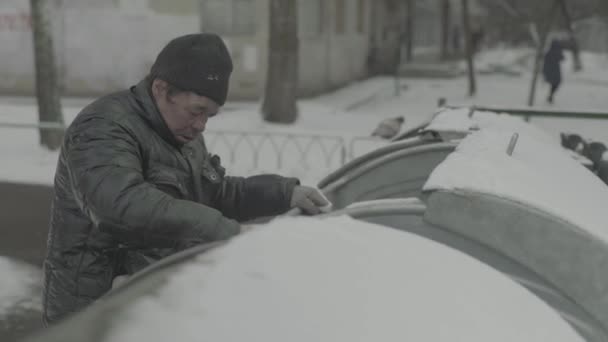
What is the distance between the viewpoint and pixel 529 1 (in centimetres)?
3044

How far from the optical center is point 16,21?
17000mm

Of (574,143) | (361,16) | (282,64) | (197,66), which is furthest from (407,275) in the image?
(361,16)

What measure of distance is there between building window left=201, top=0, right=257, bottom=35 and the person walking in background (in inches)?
293

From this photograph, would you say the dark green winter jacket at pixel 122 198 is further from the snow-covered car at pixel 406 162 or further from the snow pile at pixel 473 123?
the snow pile at pixel 473 123

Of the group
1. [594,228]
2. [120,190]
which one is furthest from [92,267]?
[594,228]

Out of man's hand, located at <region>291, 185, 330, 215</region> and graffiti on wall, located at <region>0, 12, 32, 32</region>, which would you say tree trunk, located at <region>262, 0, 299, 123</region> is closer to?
graffiti on wall, located at <region>0, 12, 32, 32</region>

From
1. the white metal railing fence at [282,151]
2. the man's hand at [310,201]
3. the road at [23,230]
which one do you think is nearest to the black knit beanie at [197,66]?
the man's hand at [310,201]

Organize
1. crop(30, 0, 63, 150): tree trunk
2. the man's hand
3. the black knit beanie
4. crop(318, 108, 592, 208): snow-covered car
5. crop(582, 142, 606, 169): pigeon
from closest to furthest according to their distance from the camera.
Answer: the black knit beanie, the man's hand, crop(318, 108, 592, 208): snow-covered car, crop(582, 142, 606, 169): pigeon, crop(30, 0, 63, 150): tree trunk

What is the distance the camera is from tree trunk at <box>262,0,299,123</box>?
13016 millimetres

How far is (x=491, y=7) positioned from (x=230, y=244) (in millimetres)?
33776

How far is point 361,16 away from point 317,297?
2512 centimetres

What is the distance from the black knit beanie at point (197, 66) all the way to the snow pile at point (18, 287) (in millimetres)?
3296

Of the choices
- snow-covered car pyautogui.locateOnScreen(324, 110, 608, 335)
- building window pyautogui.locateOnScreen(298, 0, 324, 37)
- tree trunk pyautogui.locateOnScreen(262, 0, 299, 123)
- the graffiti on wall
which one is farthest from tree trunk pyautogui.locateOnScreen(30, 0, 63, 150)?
snow-covered car pyautogui.locateOnScreen(324, 110, 608, 335)

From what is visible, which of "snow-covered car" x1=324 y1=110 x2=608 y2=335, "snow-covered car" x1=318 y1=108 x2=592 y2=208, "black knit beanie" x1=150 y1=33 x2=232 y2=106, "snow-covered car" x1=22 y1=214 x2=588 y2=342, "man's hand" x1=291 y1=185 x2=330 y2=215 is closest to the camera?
"snow-covered car" x1=22 y1=214 x2=588 y2=342
